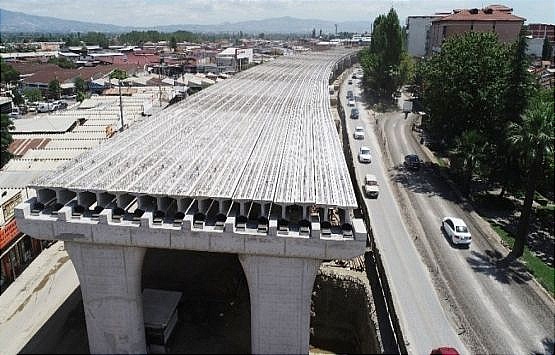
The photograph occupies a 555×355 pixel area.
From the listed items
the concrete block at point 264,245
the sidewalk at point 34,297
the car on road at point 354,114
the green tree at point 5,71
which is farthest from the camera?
the car on road at point 354,114

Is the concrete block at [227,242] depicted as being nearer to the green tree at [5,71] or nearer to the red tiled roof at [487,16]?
the green tree at [5,71]

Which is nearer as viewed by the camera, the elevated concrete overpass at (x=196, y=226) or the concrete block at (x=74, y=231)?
the elevated concrete overpass at (x=196, y=226)

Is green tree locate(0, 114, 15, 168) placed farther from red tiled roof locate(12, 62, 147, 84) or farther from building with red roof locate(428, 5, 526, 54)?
building with red roof locate(428, 5, 526, 54)

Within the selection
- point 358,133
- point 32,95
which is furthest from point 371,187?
point 32,95

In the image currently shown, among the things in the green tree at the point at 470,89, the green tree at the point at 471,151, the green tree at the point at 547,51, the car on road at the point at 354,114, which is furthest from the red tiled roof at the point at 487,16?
the green tree at the point at 471,151

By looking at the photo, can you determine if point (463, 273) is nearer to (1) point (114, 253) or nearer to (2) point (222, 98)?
(1) point (114, 253)
